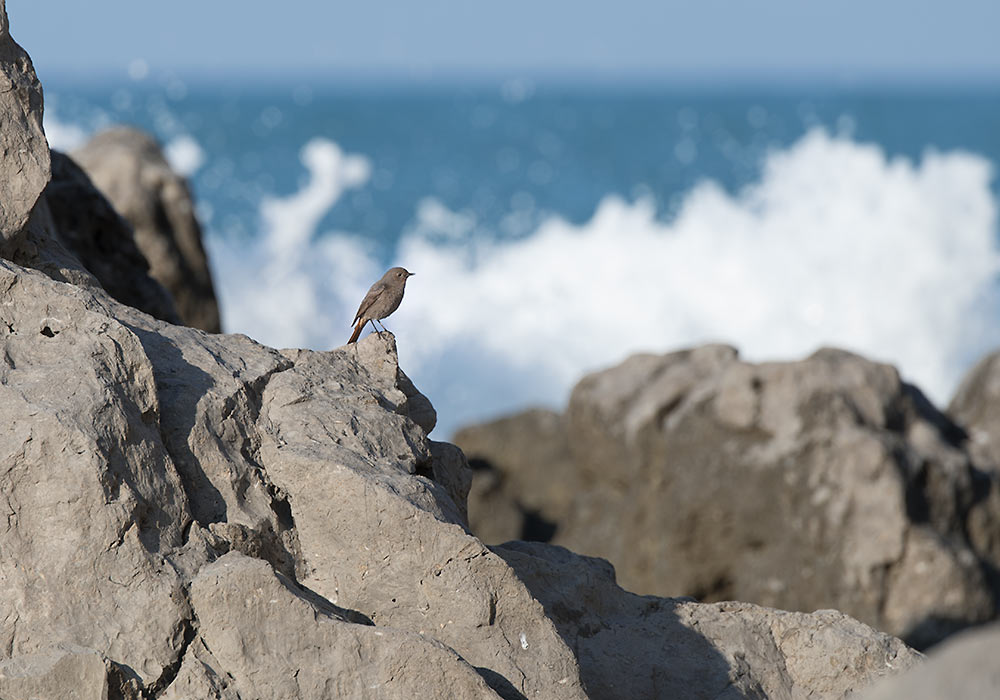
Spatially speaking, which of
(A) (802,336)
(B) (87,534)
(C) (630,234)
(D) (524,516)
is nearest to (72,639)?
(B) (87,534)

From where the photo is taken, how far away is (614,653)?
555 cm

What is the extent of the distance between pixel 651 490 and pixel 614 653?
723 centimetres

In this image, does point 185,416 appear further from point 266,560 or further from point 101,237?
point 101,237

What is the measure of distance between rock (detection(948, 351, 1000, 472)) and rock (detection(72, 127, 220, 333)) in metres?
8.82

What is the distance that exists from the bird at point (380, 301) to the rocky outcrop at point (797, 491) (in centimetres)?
557

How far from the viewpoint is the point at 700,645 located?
5641 mm

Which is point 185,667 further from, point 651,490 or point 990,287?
point 990,287

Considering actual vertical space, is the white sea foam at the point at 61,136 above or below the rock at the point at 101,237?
above

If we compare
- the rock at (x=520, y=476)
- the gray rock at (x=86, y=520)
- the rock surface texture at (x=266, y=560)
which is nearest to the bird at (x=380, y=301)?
the rock surface texture at (x=266, y=560)

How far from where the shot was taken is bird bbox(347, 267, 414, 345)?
6988 mm

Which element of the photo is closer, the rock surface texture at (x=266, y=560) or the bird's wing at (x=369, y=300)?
the rock surface texture at (x=266, y=560)

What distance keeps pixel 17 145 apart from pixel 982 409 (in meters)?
11.5

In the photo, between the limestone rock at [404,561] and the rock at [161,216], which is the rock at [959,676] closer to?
the limestone rock at [404,561]

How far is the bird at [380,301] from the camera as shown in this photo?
6.99m
